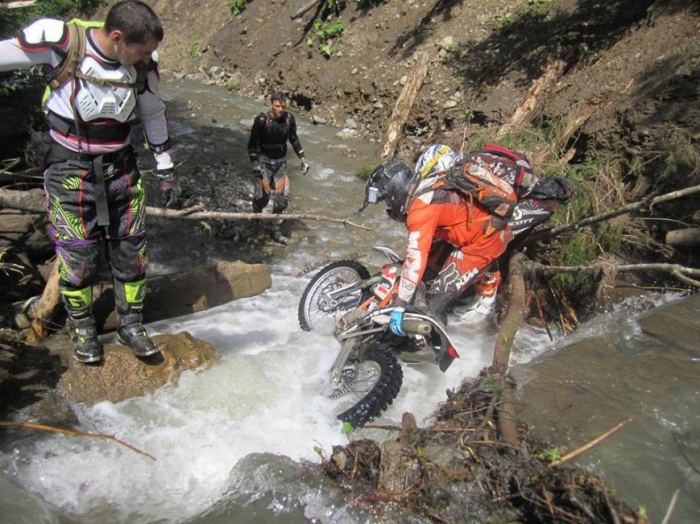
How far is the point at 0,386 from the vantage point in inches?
142

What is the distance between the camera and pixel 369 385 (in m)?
4.45

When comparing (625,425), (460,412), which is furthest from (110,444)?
(625,425)

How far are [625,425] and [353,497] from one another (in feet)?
7.14

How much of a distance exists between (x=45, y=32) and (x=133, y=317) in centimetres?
203

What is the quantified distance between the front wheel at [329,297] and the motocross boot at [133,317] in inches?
63.9

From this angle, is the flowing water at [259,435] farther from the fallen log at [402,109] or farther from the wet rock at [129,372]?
the fallen log at [402,109]

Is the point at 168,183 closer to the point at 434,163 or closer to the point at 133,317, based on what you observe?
the point at 133,317

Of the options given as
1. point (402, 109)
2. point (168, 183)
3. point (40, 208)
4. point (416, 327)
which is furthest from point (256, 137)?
point (402, 109)

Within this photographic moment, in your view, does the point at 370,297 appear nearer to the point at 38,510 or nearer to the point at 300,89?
the point at 38,510

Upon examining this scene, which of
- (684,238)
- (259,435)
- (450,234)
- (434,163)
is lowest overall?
(259,435)

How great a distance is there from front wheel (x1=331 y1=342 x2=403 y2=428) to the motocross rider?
0.99ft

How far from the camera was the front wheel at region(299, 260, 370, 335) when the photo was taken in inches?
209

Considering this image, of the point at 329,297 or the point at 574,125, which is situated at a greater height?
the point at 574,125

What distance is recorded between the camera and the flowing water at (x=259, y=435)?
10.5 ft
